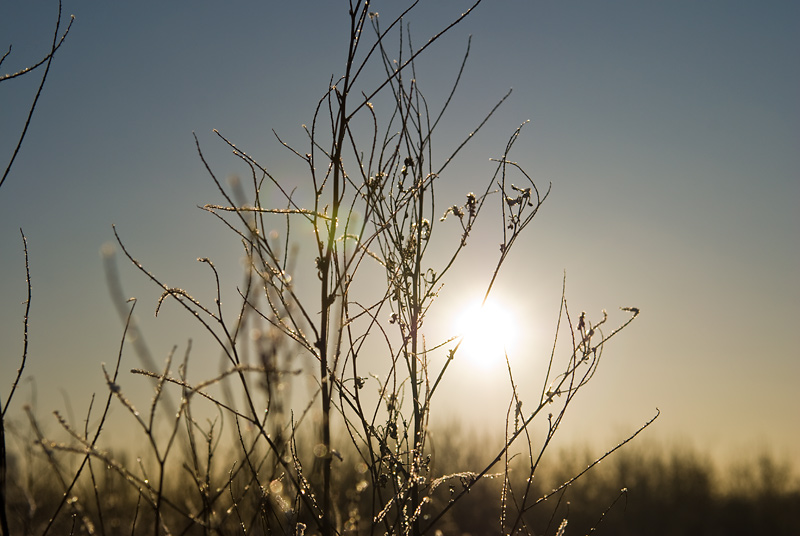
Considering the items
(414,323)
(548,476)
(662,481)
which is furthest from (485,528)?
(414,323)

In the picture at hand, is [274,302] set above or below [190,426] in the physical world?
above

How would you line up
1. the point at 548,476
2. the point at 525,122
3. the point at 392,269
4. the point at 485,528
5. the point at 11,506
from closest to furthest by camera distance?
the point at 11,506 → the point at 392,269 → the point at 525,122 → the point at 485,528 → the point at 548,476

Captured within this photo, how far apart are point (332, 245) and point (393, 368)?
632mm

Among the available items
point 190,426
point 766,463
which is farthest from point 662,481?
point 190,426

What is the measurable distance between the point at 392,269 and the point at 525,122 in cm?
89

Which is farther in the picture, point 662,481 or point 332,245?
point 662,481

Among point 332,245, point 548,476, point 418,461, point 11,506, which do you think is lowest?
point 11,506

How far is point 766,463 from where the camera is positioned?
14555mm

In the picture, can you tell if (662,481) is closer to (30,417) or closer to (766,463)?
(766,463)

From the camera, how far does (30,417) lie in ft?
4.96

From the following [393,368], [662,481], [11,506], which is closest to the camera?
[11,506]

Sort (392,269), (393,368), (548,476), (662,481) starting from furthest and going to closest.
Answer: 1. (662,481)
2. (548,476)
3. (392,269)
4. (393,368)

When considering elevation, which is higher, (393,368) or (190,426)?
(393,368)

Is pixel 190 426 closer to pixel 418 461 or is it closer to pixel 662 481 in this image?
pixel 418 461
